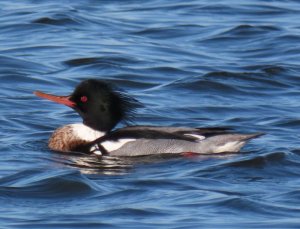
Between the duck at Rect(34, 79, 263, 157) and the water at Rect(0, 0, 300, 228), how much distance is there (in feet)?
0.63

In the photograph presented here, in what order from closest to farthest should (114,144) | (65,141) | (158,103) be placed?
(114,144), (65,141), (158,103)

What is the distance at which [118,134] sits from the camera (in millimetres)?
14391

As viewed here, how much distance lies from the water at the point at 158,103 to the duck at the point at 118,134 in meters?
0.19

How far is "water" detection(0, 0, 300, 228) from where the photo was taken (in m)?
11.7

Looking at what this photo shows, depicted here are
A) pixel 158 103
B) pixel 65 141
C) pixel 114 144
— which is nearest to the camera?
pixel 114 144

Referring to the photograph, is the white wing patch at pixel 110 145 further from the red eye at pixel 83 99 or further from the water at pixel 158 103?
the red eye at pixel 83 99

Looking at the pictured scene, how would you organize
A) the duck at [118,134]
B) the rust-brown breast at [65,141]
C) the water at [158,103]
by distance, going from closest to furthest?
the water at [158,103], the duck at [118,134], the rust-brown breast at [65,141]

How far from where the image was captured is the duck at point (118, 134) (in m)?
14.3

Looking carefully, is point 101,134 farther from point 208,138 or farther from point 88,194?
point 88,194

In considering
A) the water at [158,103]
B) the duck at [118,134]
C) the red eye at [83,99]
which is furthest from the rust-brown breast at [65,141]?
the red eye at [83,99]

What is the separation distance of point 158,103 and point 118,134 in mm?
2999

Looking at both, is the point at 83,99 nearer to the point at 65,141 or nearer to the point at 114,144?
the point at 65,141

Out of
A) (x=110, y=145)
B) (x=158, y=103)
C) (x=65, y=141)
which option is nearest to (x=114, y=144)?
(x=110, y=145)

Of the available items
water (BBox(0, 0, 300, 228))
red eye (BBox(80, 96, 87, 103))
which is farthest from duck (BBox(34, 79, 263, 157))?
water (BBox(0, 0, 300, 228))
